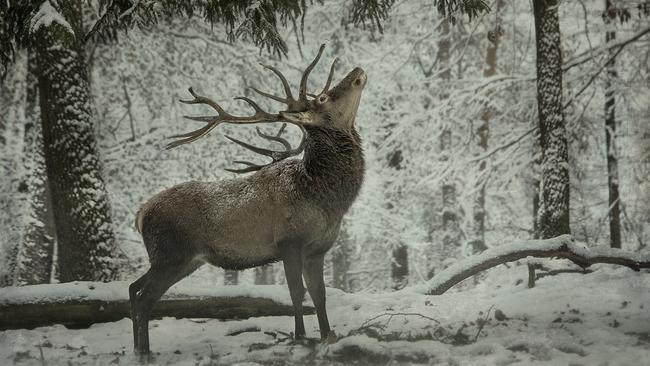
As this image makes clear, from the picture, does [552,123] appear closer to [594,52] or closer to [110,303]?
[594,52]

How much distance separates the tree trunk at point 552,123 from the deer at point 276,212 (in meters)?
3.65

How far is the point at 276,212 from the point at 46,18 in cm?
319

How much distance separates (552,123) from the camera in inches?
301

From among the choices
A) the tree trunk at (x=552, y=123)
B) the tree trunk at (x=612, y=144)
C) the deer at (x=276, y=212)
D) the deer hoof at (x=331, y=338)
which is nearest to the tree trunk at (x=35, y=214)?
the deer at (x=276, y=212)

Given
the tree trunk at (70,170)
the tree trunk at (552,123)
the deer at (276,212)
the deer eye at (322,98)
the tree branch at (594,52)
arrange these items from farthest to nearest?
the tree branch at (594,52) → the tree trunk at (552,123) → the tree trunk at (70,170) → the deer eye at (322,98) → the deer at (276,212)

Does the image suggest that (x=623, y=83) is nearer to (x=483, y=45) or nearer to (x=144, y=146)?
(x=483, y=45)

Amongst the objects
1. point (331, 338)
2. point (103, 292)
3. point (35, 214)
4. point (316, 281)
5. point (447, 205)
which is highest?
point (447, 205)

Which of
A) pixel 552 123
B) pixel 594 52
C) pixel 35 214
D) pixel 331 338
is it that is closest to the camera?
pixel 331 338

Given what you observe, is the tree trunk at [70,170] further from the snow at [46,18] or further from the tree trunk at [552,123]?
the tree trunk at [552,123]

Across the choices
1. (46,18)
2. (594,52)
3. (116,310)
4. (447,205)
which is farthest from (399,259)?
(46,18)

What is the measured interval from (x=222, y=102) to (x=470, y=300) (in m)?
7.26

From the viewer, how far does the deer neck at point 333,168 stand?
4.80 m

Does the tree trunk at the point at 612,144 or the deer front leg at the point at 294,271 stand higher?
the tree trunk at the point at 612,144

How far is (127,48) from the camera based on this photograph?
10.9 meters
